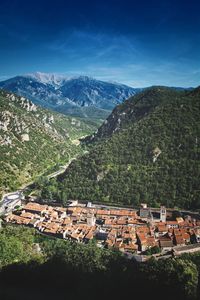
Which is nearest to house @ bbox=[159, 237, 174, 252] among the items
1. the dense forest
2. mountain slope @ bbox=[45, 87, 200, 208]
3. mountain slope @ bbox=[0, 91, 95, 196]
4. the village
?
the village

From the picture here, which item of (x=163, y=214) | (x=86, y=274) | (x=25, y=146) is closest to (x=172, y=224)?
(x=163, y=214)

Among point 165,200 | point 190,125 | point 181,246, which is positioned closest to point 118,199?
point 165,200

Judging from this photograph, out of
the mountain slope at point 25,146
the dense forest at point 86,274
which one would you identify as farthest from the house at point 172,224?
the mountain slope at point 25,146

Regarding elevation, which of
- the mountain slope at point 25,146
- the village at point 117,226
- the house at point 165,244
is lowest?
the village at point 117,226

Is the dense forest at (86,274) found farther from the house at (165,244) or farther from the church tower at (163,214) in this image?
the church tower at (163,214)

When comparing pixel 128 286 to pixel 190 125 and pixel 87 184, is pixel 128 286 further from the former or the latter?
pixel 190 125
